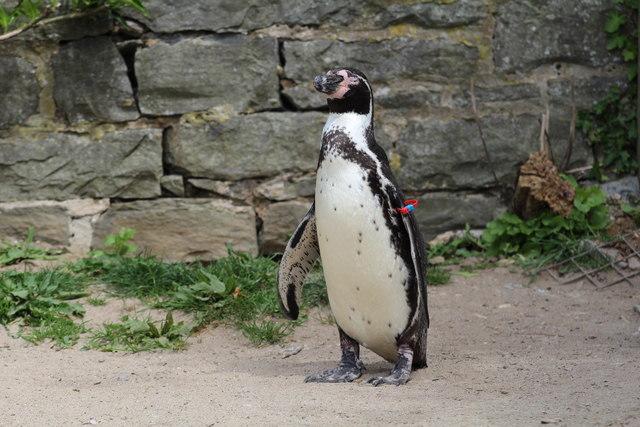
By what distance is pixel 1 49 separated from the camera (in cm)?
569

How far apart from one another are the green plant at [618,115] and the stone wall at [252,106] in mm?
73

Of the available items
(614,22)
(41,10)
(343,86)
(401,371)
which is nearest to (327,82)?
(343,86)

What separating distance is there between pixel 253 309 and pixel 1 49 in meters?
2.14

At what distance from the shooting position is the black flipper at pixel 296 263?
13.5ft

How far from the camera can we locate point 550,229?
18.9 ft

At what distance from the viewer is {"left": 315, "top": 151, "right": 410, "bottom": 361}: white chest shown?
3797 millimetres

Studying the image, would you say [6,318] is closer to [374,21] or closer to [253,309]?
[253,309]

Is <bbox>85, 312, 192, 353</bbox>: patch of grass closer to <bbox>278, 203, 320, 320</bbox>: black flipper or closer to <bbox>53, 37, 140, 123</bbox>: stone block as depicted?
<bbox>278, 203, 320, 320</bbox>: black flipper

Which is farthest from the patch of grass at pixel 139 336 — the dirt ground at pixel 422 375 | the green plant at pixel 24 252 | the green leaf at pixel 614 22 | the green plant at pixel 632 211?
the green leaf at pixel 614 22

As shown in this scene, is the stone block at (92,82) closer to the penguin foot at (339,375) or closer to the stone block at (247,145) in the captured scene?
the stone block at (247,145)

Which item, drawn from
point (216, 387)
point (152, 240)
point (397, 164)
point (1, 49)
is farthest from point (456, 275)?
point (1, 49)

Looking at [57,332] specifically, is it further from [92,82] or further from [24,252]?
[92,82]

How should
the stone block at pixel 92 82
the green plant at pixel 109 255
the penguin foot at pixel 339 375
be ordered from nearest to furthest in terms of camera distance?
the penguin foot at pixel 339 375 < the green plant at pixel 109 255 < the stone block at pixel 92 82

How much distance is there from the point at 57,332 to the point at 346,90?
190 cm
